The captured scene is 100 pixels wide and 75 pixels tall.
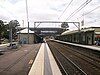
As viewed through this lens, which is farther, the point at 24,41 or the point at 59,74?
the point at 24,41

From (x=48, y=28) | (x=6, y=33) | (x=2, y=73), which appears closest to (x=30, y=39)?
(x=6, y=33)

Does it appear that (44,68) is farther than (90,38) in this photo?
No

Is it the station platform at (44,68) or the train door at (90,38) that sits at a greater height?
the train door at (90,38)

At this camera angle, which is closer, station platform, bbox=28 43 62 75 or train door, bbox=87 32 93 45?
station platform, bbox=28 43 62 75

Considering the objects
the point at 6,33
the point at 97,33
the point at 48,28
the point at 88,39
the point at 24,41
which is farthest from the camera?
the point at 48,28

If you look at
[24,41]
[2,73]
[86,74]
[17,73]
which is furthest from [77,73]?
[24,41]

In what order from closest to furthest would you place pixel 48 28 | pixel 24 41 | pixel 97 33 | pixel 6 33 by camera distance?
pixel 97 33 < pixel 24 41 < pixel 6 33 < pixel 48 28

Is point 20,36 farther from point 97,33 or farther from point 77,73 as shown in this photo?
point 77,73

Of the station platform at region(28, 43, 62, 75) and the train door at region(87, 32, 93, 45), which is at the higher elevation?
the train door at region(87, 32, 93, 45)

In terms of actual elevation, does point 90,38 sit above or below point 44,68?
above

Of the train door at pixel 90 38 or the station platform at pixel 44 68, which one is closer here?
the station platform at pixel 44 68

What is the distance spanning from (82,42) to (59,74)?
4358 centimetres

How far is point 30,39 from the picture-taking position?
282 ft

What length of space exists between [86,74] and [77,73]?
2.90 ft
